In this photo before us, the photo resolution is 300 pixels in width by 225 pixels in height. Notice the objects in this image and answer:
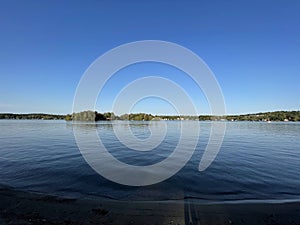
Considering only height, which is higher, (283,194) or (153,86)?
(153,86)

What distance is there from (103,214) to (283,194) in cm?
717

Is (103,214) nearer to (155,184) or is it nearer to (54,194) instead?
(54,194)

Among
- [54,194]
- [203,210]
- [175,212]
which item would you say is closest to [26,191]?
[54,194]

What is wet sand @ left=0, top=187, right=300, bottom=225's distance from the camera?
5219mm

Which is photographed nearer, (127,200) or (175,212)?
(175,212)

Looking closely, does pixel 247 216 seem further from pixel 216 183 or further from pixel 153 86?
pixel 153 86

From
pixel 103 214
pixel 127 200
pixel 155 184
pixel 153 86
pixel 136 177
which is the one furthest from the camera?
pixel 153 86

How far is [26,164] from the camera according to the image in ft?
38.5

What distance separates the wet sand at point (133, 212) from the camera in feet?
17.1

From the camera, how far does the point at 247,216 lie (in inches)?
220

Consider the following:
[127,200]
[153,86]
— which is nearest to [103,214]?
[127,200]

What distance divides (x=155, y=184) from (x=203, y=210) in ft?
10.2

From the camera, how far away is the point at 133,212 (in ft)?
18.8

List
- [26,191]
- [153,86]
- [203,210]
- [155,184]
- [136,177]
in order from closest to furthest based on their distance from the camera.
Result: 1. [203,210]
2. [26,191]
3. [155,184]
4. [136,177]
5. [153,86]
